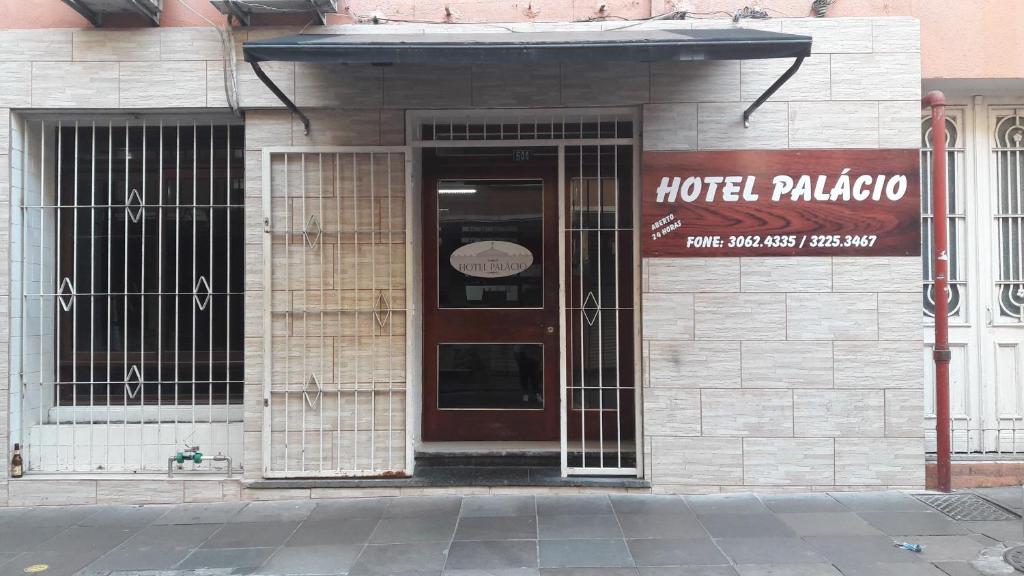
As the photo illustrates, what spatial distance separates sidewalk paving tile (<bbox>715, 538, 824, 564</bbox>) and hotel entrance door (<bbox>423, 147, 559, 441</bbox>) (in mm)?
2338

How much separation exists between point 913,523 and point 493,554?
3141 mm

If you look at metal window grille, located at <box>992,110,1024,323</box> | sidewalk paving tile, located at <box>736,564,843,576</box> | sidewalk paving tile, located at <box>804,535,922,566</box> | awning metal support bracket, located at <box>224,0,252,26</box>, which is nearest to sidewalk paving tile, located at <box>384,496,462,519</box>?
sidewalk paving tile, located at <box>736,564,843,576</box>

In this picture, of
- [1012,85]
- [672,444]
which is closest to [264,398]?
[672,444]

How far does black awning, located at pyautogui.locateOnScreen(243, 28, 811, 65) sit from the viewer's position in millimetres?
4883

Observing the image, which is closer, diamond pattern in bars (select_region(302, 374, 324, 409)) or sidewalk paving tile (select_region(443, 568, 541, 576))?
sidewalk paving tile (select_region(443, 568, 541, 576))

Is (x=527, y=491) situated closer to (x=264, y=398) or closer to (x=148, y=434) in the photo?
(x=264, y=398)

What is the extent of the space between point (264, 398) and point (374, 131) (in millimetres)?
2478

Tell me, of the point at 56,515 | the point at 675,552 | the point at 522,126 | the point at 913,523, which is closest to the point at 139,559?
the point at 56,515

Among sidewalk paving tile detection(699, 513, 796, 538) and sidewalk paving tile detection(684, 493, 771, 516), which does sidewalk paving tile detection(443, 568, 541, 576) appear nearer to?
sidewalk paving tile detection(699, 513, 796, 538)

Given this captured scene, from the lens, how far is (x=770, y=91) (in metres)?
5.56

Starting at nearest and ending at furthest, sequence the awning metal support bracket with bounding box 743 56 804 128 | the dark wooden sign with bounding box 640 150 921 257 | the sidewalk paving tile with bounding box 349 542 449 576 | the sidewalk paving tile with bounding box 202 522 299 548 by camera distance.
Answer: the sidewalk paving tile with bounding box 349 542 449 576
the sidewalk paving tile with bounding box 202 522 299 548
the awning metal support bracket with bounding box 743 56 804 128
the dark wooden sign with bounding box 640 150 921 257

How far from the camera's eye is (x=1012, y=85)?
6.21 meters

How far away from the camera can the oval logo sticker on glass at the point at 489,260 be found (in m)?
6.91

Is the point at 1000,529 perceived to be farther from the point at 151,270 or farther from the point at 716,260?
the point at 151,270
